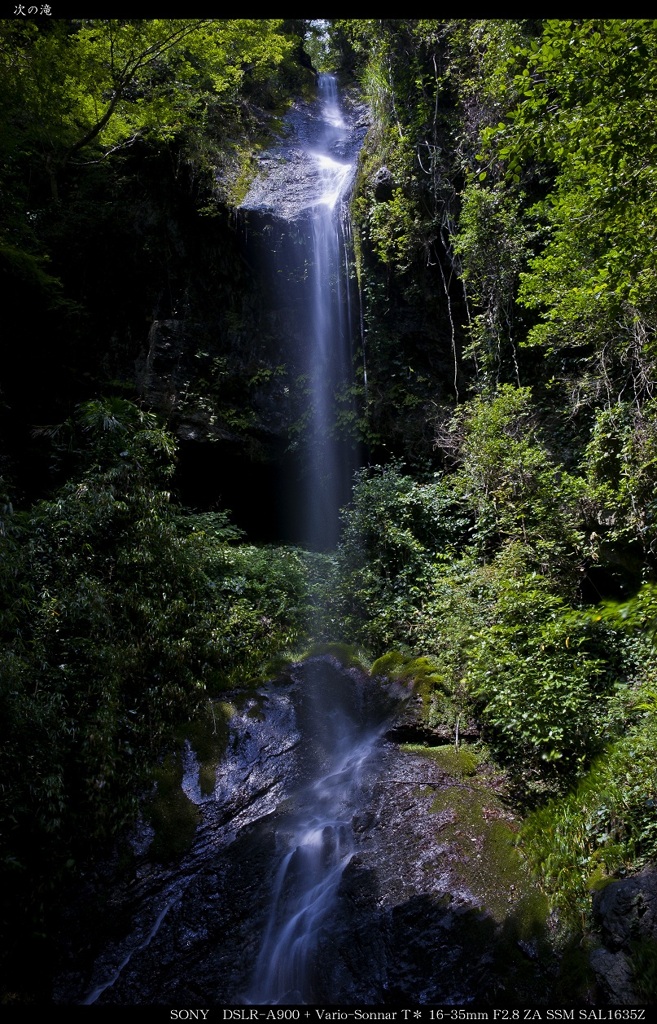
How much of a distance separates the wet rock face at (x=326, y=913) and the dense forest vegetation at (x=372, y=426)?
61 centimetres

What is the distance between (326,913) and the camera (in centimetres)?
486

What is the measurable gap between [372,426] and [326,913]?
8866mm

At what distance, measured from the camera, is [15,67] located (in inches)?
313

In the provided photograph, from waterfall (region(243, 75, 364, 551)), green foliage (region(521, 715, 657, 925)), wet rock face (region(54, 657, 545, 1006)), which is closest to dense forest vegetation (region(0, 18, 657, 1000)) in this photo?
green foliage (region(521, 715, 657, 925))

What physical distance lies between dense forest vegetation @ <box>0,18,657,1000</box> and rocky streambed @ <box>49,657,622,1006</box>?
15.1 inches

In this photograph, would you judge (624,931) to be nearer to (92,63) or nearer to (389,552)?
(389,552)

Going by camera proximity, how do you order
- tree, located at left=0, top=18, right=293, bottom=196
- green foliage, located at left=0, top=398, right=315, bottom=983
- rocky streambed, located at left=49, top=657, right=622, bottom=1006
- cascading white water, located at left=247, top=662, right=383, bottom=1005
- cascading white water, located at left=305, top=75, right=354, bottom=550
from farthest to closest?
cascading white water, located at left=305, top=75, right=354, bottom=550 → tree, located at left=0, top=18, right=293, bottom=196 → green foliage, located at left=0, top=398, right=315, bottom=983 → cascading white water, located at left=247, top=662, right=383, bottom=1005 → rocky streambed, located at left=49, top=657, right=622, bottom=1006

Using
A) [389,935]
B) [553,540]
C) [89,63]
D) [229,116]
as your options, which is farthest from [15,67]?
[389,935]

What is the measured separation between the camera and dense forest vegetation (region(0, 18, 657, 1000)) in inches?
196

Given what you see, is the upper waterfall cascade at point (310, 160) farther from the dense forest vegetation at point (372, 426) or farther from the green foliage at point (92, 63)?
the green foliage at point (92, 63)

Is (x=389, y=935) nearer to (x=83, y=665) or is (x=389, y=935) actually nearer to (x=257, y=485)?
(x=83, y=665)

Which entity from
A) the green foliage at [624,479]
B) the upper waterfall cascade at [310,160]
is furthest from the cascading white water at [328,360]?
the green foliage at [624,479]

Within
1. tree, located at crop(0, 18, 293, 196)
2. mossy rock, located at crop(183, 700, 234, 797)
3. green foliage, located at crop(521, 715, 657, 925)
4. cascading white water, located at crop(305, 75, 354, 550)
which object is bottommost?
green foliage, located at crop(521, 715, 657, 925)

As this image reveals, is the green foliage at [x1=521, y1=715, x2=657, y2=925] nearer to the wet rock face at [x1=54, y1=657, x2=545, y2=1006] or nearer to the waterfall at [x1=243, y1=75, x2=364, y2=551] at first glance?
the wet rock face at [x1=54, y1=657, x2=545, y2=1006]
